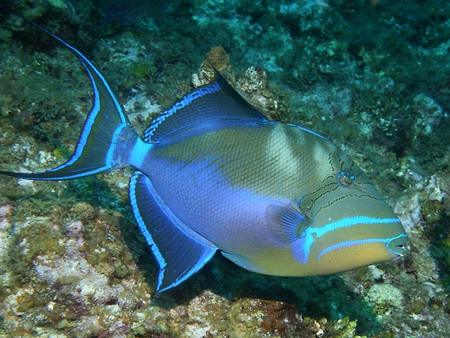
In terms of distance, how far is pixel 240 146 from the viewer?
6.21ft

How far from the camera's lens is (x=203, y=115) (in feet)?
6.66

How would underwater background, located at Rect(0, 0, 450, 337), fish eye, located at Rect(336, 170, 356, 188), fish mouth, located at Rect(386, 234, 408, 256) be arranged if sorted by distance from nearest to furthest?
fish mouth, located at Rect(386, 234, 408, 256) → fish eye, located at Rect(336, 170, 356, 188) → underwater background, located at Rect(0, 0, 450, 337)

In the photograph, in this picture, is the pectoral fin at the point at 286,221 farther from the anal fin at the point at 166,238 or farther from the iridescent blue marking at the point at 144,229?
the iridescent blue marking at the point at 144,229

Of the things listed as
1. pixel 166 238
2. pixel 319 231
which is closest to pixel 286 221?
pixel 319 231

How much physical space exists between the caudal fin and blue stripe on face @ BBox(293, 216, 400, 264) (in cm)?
114

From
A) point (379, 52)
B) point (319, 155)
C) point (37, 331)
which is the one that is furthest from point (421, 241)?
point (37, 331)

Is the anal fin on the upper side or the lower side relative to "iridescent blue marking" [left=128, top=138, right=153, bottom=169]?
lower

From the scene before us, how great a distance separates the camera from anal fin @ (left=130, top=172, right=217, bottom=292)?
1.95m

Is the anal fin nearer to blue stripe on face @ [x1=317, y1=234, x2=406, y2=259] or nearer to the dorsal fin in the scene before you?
the dorsal fin

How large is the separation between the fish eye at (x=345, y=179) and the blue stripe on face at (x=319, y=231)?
186 millimetres

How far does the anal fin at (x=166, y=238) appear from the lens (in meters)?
1.95

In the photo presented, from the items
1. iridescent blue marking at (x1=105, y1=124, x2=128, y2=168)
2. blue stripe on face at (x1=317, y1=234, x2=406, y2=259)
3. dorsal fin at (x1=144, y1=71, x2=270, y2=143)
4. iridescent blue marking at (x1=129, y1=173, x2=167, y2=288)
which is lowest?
iridescent blue marking at (x1=129, y1=173, x2=167, y2=288)

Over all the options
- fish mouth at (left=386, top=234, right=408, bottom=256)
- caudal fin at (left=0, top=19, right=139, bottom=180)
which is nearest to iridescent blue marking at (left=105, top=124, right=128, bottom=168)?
caudal fin at (left=0, top=19, right=139, bottom=180)

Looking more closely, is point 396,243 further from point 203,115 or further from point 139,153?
point 139,153
